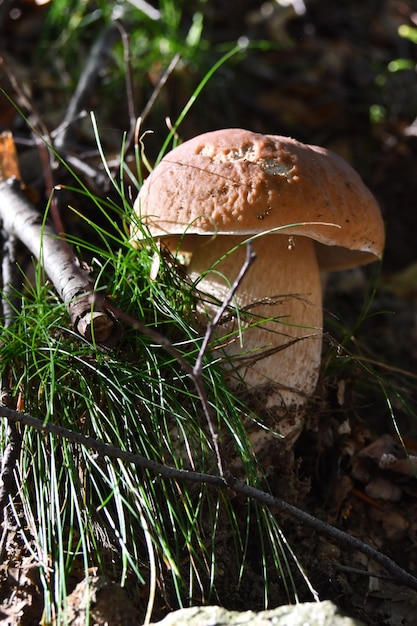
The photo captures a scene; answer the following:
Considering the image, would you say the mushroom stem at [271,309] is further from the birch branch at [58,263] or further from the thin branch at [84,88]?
the thin branch at [84,88]

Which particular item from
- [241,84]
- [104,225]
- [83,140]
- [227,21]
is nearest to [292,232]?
[104,225]

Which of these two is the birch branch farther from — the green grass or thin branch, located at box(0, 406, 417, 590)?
thin branch, located at box(0, 406, 417, 590)

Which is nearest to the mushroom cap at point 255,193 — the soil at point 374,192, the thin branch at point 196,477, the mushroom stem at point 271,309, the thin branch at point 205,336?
the mushroom stem at point 271,309

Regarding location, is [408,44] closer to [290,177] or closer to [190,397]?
[290,177]

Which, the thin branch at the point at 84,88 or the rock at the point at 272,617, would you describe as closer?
the rock at the point at 272,617

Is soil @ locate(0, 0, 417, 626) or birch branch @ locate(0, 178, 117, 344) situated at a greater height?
birch branch @ locate(0, 178, 117, 344)

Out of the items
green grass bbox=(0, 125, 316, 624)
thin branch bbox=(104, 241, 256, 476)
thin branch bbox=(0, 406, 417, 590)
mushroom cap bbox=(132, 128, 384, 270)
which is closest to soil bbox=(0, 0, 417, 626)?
green grass bbox=(0, 125, 316, 624)
